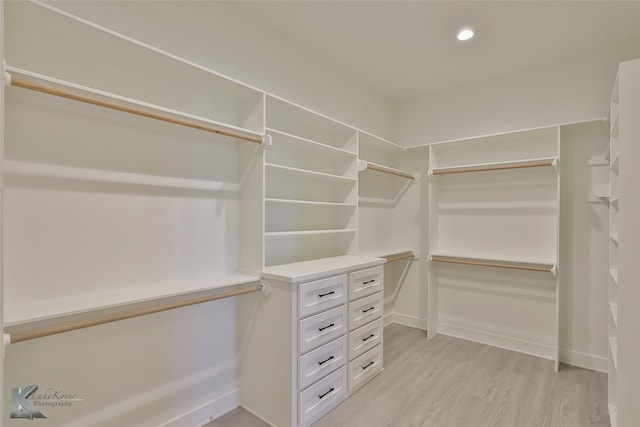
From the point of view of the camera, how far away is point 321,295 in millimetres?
2086

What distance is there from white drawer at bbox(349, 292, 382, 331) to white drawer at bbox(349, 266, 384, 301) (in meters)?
0.05

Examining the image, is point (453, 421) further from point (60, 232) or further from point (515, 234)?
point (60, 232)

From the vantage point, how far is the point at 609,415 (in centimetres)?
207

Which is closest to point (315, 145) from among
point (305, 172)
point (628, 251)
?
point (305, 172)

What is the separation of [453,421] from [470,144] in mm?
2577

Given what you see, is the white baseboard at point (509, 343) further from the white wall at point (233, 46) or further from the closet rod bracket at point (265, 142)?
the closet rod bracket at point (265, 142)

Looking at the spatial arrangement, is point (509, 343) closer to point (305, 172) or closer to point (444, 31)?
point (305, 172)

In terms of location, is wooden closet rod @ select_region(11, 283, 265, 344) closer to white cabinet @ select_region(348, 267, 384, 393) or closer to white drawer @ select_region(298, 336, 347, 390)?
white drawer @ select_region(298, 336, 347, 390)

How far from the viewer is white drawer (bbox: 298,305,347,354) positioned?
195cm

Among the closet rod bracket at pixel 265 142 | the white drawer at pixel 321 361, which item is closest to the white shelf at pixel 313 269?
the white drawer at pixel 321 361

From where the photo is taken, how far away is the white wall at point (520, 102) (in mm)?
2768

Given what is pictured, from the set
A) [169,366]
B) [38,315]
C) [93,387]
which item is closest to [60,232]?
[38,315]

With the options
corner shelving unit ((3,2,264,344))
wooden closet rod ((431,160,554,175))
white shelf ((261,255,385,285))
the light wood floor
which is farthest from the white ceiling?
the light wood floor

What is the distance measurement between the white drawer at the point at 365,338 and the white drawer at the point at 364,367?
48 millimetres
